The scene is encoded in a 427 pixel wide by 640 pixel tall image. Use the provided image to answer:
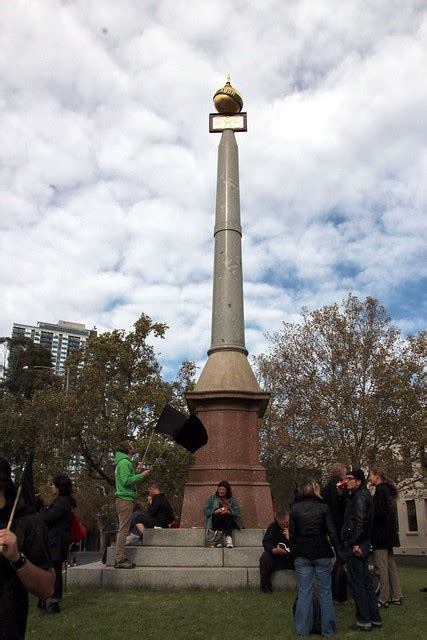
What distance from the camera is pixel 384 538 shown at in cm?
773

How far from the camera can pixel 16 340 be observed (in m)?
49.7

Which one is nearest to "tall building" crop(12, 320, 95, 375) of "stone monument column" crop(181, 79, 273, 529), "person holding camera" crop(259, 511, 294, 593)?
"stone monument column" crop(181, 79, 273, 529)

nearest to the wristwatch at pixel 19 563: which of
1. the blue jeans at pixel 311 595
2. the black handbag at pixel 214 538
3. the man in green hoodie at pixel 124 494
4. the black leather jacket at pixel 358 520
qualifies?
the blue jeans at pixel 311 595

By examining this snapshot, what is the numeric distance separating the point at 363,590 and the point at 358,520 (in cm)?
70

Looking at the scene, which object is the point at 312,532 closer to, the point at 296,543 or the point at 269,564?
the point at 296,543

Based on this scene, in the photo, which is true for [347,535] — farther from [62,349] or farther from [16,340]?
[62,349]

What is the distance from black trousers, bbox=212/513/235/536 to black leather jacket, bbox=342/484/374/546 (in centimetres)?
323

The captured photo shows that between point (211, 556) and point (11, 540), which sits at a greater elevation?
point (11, 540)

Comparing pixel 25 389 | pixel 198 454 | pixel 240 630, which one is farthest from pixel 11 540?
pixel 25 389

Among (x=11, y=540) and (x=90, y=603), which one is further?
(x=90, y=603)

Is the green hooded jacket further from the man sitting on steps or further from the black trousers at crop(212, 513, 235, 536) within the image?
the man sitting on steps

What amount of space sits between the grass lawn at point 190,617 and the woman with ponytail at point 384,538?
24cm

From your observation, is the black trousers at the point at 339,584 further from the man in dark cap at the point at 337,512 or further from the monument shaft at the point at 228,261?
the monument shaft at the point at 228,261

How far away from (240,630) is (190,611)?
1100mm
